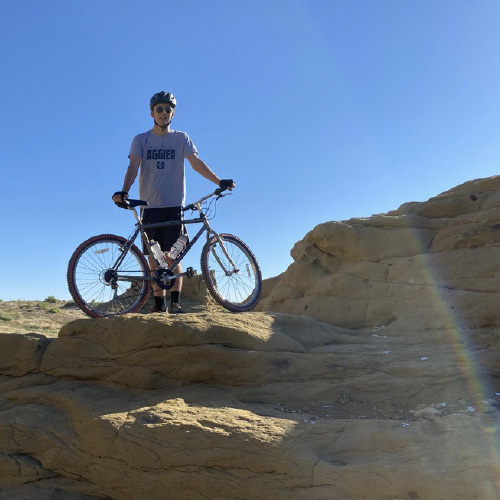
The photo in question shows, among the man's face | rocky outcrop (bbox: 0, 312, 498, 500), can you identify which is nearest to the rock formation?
rocky outcrop (bbox: 0, 312, 498, 500)

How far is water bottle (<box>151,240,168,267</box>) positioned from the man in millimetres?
128

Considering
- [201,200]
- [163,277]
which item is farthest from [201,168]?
[163,277]

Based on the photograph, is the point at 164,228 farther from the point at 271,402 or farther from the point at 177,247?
the point at 271,402

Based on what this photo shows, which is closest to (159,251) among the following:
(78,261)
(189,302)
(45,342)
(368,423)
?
(78,261)

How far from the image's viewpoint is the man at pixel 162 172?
5.82 m

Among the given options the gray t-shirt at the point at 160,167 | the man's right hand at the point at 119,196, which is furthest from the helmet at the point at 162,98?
the man's right hand at the point at 119,196

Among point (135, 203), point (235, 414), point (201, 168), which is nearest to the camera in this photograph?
point (235, 414)

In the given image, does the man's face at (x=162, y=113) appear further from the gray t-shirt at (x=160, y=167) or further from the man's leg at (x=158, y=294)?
the man's leg at (x=158, y=294)

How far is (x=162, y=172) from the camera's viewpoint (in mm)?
5840

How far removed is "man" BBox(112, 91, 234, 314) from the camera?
19.1 ft

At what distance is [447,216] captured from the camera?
8.41 m

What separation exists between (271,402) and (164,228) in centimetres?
230

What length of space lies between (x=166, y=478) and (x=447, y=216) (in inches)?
243

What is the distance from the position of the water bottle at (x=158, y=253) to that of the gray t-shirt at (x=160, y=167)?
18.5 inches
